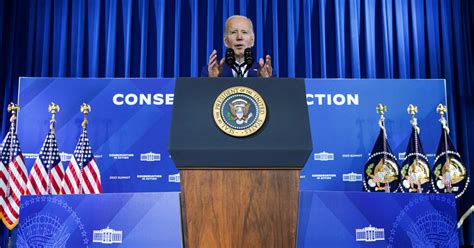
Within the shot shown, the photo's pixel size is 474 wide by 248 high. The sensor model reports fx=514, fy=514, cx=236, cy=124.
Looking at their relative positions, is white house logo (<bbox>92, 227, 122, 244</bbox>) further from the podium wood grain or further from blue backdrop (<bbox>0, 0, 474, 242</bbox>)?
blue backdrop (<bbox>0, 0, 474, 242</bbox>)

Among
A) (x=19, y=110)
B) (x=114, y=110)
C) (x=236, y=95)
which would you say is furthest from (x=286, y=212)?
(x=19, y=110)

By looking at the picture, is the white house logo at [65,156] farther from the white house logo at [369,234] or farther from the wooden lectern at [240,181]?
the white house logo at [369,234]

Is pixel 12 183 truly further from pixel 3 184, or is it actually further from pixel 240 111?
pixel 240 111

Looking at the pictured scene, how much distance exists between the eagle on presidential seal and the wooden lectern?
0.08 m

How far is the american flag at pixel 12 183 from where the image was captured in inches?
193

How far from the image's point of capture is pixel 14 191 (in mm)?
4926

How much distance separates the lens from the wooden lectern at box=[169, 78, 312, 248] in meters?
2.19

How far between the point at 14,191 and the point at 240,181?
137 inches

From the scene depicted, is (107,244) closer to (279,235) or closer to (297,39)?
(279,235)

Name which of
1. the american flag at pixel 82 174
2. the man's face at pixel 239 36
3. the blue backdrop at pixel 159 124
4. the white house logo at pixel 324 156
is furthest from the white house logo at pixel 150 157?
the man's face at pixel 239 36

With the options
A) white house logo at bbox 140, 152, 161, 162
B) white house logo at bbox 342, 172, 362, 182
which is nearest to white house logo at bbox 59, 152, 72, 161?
white house logo at bbox 140, 152, 161, 162

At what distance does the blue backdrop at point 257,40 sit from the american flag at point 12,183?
1.37m

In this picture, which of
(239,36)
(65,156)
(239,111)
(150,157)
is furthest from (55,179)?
(239,111)

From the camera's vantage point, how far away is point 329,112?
5.36 metres
